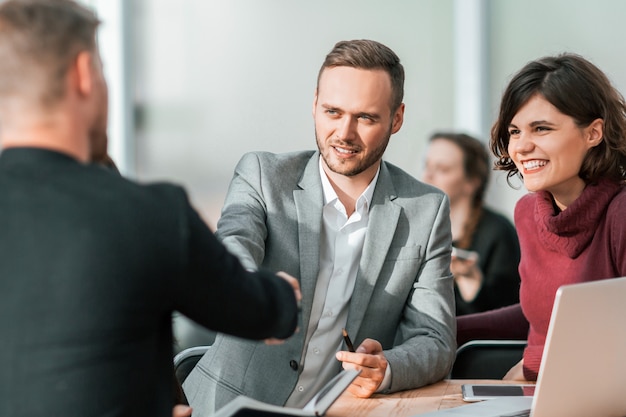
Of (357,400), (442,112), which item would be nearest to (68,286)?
(357,400)

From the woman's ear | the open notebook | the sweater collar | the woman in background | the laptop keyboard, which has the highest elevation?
the woman's ear

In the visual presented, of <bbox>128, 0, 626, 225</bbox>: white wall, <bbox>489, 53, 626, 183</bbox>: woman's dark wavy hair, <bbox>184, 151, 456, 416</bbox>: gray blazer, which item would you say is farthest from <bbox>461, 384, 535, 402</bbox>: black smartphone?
<bbox>128, 0, 626, 225</bbox>: white wall

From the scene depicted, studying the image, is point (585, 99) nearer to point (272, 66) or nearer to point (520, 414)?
point (520, 414)

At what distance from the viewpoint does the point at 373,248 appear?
2.46 meters

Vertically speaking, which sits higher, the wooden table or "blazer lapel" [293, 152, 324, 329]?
"blazer lapel" [293, 152, 324, 329]

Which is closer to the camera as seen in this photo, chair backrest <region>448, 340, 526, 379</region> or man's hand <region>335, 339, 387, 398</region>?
man's hand <region>335, 339, 387, 398</region>

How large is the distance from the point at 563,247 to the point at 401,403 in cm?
76

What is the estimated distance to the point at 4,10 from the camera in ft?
4.38

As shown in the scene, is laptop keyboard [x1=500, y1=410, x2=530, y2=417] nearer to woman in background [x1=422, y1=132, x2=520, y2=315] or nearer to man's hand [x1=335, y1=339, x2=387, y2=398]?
man's hand [x1=335, y1=339, x2=387, y2=398]

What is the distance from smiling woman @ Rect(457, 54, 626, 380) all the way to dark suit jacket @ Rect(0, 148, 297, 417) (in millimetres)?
1415

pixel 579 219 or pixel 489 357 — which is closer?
pixel 579 219

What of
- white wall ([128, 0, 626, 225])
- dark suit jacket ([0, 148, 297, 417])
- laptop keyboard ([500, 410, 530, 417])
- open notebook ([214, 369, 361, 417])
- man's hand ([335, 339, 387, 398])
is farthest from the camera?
white wall ([128, 0, 626, 225])

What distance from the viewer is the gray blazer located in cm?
237

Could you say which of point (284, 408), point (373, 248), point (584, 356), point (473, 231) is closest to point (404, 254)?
point (373, 248)
